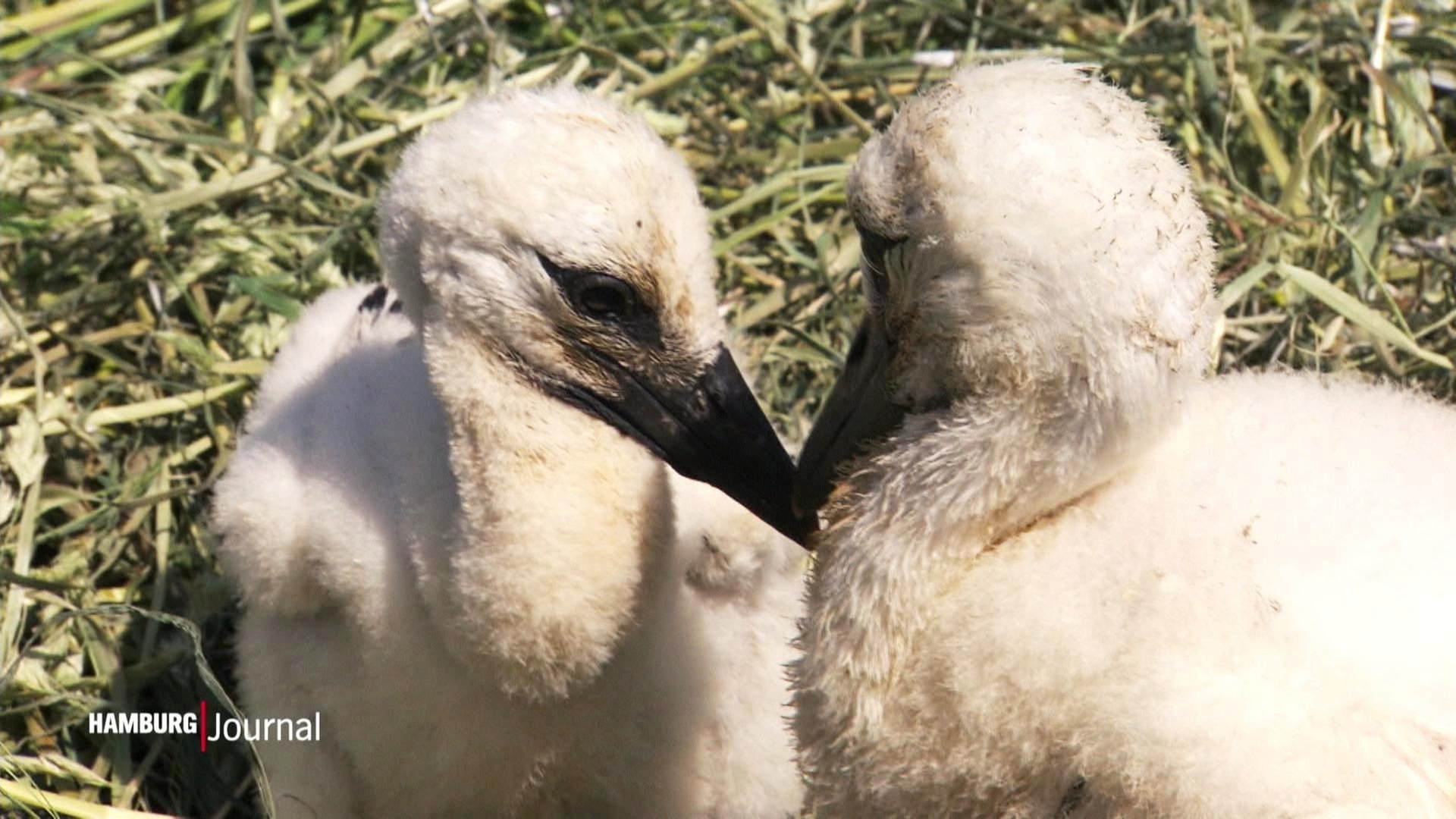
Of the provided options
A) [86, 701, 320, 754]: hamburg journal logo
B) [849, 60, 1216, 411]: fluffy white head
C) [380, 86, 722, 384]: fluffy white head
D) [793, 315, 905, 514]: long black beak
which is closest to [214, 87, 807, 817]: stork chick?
[380, 86, 722, 384]: fluffy white head

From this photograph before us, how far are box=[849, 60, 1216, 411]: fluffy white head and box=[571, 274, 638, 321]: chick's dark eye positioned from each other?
0.65 m

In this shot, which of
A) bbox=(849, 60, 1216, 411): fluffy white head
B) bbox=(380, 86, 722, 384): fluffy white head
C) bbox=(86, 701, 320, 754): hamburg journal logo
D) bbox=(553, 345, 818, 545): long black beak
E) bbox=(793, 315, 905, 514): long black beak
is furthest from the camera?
bbox=(86, 701, 320, 754): hamburg journal logo

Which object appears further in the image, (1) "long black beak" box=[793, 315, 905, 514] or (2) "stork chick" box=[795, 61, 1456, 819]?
(1) "long black beak" box=[793, 315, 905, 514]

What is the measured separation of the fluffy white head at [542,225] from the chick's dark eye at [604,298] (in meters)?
0.02

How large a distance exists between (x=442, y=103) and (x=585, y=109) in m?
2.12

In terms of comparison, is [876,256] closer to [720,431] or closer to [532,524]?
[720,431]

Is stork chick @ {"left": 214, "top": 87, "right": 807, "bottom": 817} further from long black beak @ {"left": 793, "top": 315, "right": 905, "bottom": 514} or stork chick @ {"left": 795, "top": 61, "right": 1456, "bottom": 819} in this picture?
stork chick @ {"left": 795, "top": 61, "right": 1456, "bottom": 819}

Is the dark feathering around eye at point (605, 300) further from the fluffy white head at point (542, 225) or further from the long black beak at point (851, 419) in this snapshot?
Answer: the long black beak at point (851, 419)

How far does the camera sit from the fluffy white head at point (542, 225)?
348cm

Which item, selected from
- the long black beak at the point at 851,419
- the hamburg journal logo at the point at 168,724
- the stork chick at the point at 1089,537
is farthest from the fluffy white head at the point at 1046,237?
the hamburg journal logo at the point at 168,724

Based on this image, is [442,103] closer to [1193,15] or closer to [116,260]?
[116,260]

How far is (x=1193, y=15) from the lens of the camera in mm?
5320

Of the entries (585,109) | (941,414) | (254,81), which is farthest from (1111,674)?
(254,81)

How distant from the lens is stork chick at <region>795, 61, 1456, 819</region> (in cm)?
273
